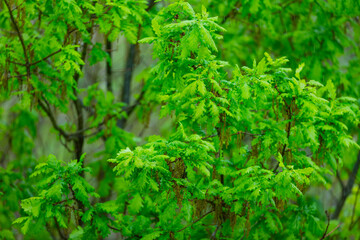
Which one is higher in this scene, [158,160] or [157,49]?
[157,49]

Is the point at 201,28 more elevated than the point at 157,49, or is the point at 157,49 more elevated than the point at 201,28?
the point at 201,28

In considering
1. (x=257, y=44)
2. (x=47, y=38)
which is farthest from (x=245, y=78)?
(x=257, y=44)

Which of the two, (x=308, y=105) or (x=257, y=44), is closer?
(x=308, y=105)

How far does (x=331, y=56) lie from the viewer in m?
6.20

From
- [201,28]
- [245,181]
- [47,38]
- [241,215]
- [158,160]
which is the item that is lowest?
[241,215]

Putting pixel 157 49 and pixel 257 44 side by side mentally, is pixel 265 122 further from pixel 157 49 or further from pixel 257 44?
pixel 257 44

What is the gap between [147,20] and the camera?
16.6 feet

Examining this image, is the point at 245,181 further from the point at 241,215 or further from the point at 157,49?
the point at 157,49

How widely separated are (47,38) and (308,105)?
3041 mm

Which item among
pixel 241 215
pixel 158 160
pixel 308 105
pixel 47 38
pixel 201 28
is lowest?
pixel 241 215

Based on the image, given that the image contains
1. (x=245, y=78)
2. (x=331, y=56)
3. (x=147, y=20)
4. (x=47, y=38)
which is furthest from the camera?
(x=331, y=56)

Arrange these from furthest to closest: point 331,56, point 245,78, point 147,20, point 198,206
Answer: point 331,56, point 147,20, point 198,206, point 245,78

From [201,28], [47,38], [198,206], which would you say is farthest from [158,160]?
[47,38]

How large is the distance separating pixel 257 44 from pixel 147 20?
3.33 meters
